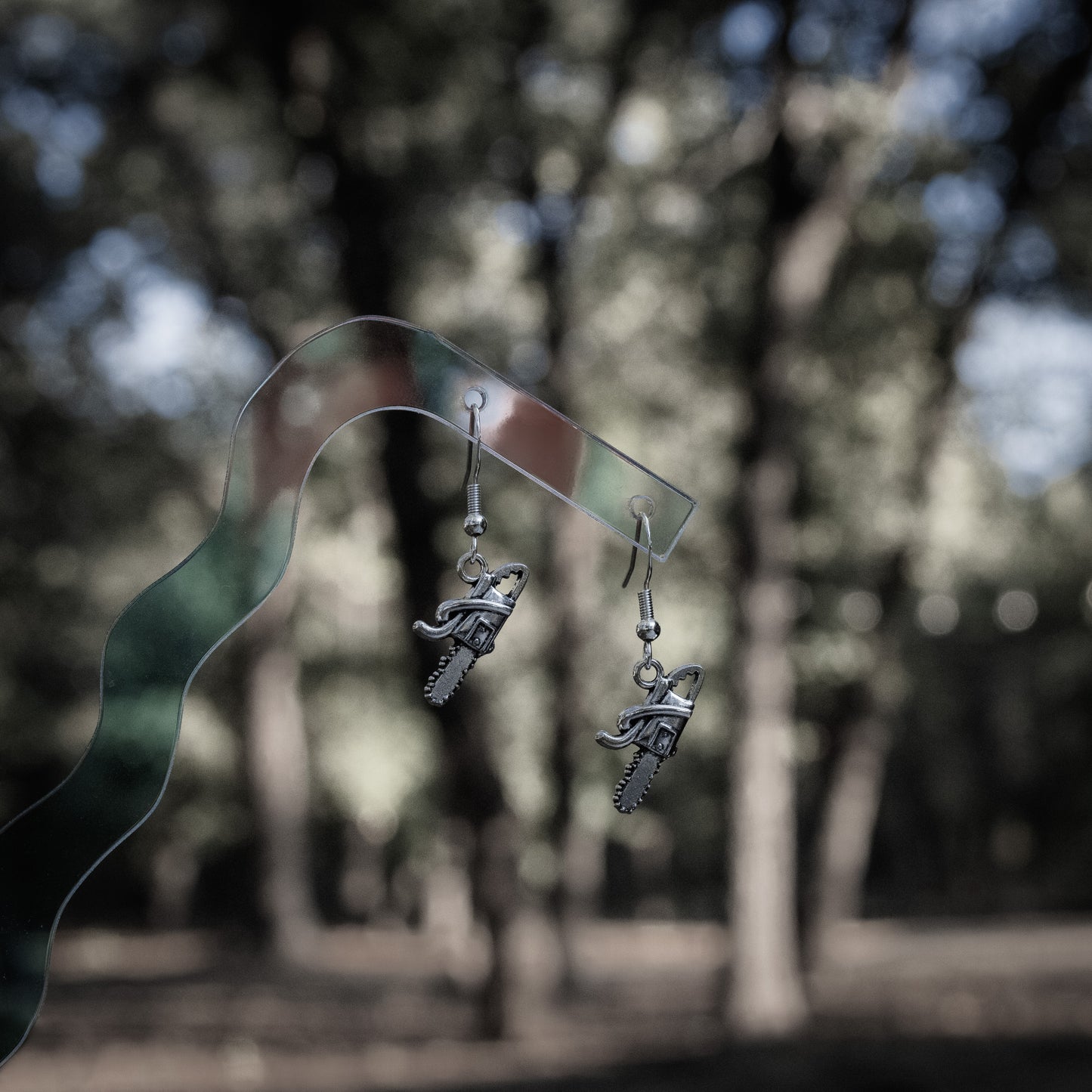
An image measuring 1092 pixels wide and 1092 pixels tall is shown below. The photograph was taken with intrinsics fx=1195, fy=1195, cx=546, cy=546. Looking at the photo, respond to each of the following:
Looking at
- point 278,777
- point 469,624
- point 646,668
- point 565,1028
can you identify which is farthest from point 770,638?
point 278,777

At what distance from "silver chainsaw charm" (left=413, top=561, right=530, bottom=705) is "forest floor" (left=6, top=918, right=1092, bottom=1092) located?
6.29 metres

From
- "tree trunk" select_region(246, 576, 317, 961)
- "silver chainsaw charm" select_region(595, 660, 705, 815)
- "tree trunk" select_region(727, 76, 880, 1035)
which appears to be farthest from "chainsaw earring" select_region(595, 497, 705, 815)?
"tree trunk" select_region(246, 576, 317, 961)

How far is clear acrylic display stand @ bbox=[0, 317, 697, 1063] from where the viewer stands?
2.33 meters

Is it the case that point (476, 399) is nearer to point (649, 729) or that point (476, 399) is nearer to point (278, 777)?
point (649, 729)

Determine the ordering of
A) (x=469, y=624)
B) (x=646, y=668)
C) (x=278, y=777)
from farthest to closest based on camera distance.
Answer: (x=278, y=777), (x=646, y=668), (x=469, y=624)

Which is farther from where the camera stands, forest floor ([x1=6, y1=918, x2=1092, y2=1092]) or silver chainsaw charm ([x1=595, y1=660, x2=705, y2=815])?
forest floor ([x1=6, y1=918, x2=1092, y2=1092])

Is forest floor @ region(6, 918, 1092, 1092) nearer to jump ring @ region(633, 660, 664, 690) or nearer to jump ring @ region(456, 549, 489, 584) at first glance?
jump ring @ region(633, 660, 664, 690)

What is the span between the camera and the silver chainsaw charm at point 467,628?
2.33 m

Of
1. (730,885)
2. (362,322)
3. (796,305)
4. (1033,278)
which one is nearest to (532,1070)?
(730,885)

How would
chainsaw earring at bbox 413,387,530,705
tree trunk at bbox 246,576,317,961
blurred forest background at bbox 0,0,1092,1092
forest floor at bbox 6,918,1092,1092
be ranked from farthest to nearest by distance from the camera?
tree trunk at bbox 246,576,317,961, blurred forest background at bbox 0,0,1092,1092, forest floor at bbox 6,918,1092,1092, chainsaw earring at bbox 413,387,530,705

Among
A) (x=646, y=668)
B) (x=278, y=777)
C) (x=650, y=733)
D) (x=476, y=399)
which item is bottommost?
(x=650, y=733)

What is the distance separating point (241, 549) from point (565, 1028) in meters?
9.71

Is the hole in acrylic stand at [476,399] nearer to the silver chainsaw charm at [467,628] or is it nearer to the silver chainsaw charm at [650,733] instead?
the silver chainsaw charm at [467,628]

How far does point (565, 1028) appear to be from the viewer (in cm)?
1108
